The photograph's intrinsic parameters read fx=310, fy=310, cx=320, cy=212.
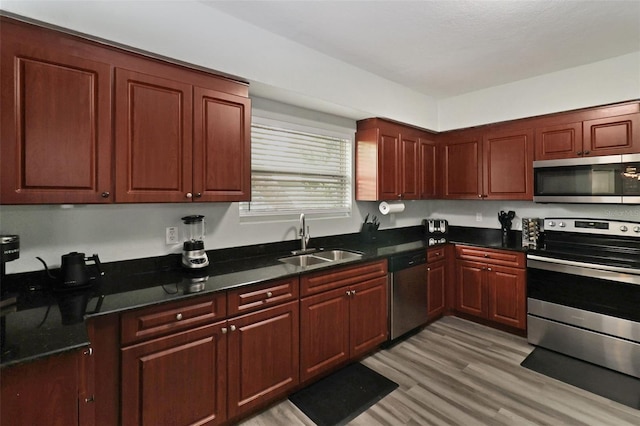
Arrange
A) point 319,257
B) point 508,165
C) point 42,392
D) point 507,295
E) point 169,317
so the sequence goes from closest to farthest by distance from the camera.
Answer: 1. point 42,392
2. point 169,317
3. point 319,257
4. point 507,295
5. point 508,165

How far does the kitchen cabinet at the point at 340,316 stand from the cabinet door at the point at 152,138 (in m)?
1.07

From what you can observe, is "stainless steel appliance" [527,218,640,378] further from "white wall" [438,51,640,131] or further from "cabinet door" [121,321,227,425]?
"cabinet door" [121,321,227,425]

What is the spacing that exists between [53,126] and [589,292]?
12.7 feet

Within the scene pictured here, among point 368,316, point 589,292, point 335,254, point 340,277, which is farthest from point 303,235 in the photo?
point 589,292

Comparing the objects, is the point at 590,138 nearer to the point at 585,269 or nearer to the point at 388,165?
the point at 585,269

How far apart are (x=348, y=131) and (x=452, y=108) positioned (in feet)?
4.87

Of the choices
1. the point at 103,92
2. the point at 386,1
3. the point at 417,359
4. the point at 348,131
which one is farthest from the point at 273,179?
the point at 417,359

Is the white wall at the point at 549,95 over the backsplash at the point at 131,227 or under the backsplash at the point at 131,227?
over

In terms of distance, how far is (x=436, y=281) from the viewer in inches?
135

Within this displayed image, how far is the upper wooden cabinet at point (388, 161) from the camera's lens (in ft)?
10.5

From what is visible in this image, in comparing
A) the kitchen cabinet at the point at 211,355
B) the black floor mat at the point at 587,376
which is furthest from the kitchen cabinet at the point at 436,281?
A: the kitchen cabinet at the point at 211,355

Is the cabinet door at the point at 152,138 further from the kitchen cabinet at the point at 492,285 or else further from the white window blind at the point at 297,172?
the kitchen cabinet at the point at 492,285

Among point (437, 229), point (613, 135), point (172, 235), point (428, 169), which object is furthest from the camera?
point (437, 229)

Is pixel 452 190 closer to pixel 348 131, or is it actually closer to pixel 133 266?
pixel 348 131
